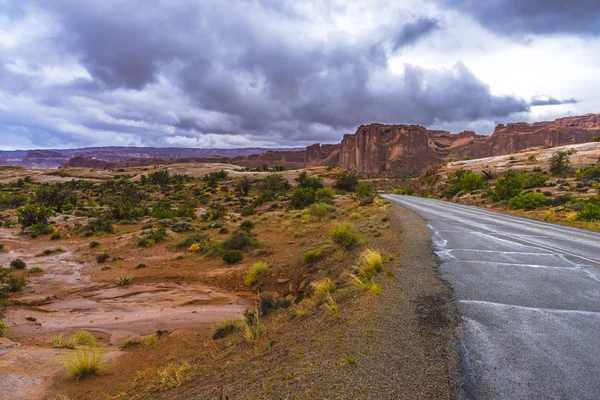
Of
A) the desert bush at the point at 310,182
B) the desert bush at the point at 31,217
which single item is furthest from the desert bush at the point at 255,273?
the desert bush at the point at 310,182

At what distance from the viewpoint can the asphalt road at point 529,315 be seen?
3.11m

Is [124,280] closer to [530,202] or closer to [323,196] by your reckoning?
[323,196]

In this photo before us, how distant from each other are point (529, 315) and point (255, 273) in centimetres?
966

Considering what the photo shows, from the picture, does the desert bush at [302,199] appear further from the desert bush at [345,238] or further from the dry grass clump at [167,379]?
the dry grass clump at [167,379]

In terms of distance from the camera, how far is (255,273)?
1266 cm

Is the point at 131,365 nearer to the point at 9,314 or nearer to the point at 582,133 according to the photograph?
the point at 9,314

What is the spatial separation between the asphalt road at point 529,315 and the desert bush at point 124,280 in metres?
11.9

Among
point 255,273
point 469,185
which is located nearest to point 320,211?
point 255,273

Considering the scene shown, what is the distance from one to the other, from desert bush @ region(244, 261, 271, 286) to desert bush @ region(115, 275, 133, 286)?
190 inches

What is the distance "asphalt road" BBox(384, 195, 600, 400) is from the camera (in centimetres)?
311

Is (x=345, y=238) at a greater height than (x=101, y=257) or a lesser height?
greater

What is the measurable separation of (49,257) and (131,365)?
13123 mm

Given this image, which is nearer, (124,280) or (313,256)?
(313,256)

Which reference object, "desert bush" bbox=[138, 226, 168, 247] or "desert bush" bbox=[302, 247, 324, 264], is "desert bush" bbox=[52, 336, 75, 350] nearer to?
"desert bush" bbox=[302, 247, 324, 264]
